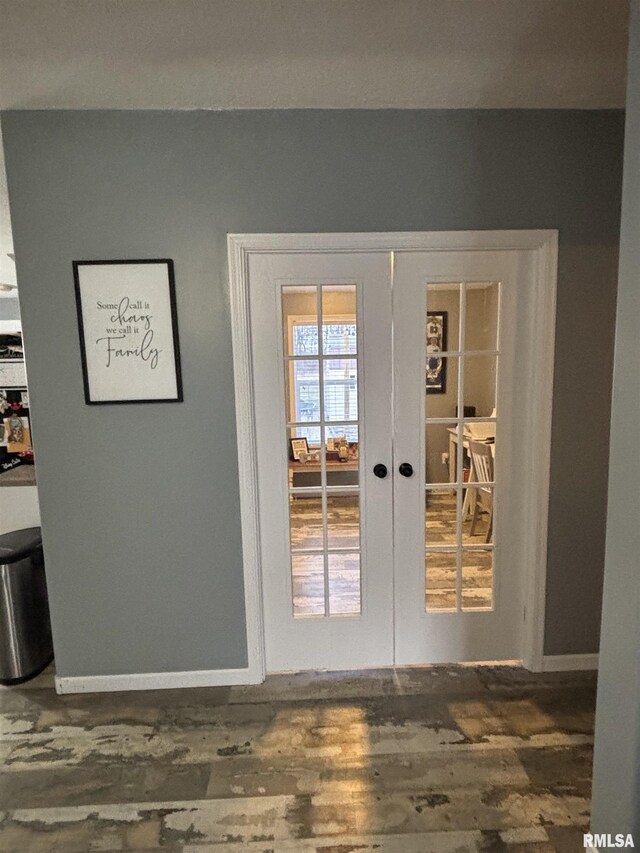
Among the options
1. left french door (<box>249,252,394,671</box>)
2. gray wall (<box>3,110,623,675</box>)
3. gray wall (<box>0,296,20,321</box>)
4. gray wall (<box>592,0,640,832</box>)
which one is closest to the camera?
gray wall (<box>592,0,640,832</box>)

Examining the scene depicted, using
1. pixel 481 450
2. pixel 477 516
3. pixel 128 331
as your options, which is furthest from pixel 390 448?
pixel 128 331

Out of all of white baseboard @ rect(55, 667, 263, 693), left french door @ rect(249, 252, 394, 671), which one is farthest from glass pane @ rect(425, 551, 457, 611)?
white baseboard @ rect(55, 667, 263, 693)

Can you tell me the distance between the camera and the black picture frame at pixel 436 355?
2.14 metres

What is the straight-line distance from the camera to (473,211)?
204cm

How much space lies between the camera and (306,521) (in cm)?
226

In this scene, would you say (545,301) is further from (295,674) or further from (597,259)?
(295,674)

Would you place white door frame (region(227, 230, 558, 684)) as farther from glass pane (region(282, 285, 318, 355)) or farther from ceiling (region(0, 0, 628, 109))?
ceiling (region(0, 0, 628, 109))

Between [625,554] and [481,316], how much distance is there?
122cm

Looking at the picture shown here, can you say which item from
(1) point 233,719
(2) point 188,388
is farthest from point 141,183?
(1) point 233,719

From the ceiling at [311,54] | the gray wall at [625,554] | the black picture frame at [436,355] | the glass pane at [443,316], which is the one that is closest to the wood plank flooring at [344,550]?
the black picture frame at [436,355]

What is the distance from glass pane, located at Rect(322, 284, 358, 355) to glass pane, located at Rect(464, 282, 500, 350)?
0.49 m

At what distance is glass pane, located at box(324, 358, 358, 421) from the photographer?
7.03 feet
